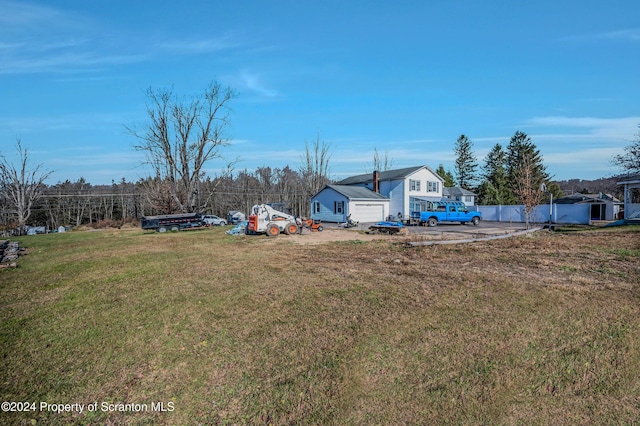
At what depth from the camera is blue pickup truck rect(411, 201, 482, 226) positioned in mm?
27758

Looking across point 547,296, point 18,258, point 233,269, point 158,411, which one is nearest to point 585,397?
point 547,296

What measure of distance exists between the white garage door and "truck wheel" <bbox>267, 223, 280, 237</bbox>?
14.1m

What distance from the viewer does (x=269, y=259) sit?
11531 mm

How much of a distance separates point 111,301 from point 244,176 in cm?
6375

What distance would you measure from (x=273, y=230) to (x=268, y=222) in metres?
0.63

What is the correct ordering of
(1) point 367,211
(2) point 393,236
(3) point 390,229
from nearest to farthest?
1. (2) point 393,236
2. (3) point 390,229
3. (1) point 367,211

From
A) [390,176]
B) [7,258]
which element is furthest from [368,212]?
[7,258]

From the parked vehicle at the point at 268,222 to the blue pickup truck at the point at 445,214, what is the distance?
1175cm

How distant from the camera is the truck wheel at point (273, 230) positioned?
65.8ft

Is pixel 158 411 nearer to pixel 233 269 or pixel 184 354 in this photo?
pixel 184 354

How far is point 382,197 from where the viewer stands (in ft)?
120

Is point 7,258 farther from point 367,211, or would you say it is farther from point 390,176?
point 390,176

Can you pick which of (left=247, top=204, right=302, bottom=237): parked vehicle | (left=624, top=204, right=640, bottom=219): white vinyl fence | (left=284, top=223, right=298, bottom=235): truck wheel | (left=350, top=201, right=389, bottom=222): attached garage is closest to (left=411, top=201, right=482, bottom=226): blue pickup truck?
(left=350, top=201, right=389, bottom=222): attached garage

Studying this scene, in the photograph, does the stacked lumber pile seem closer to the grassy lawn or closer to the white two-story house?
the grassy lawn
